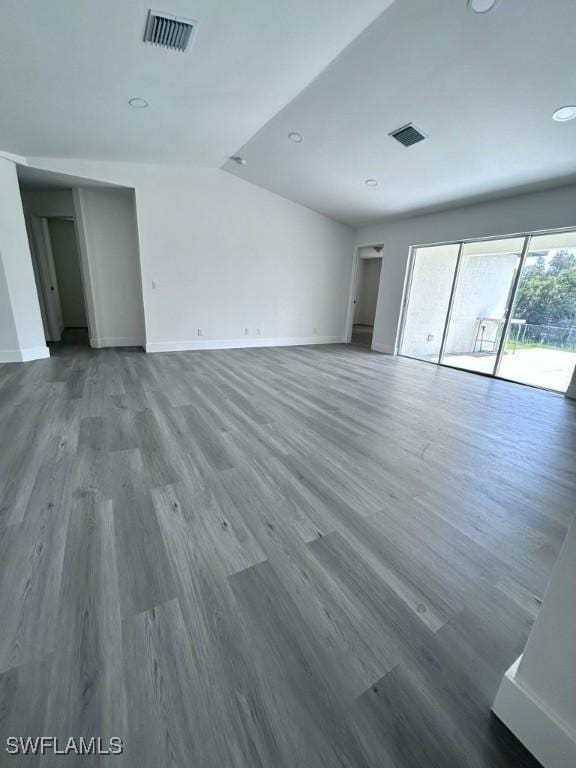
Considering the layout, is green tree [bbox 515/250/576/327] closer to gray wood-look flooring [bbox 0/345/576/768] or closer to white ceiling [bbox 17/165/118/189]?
gray wood-look flooring [bbox 0/345/576/768]

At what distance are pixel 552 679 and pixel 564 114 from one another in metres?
4.46

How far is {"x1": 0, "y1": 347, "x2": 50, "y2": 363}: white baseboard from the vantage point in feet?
15.3

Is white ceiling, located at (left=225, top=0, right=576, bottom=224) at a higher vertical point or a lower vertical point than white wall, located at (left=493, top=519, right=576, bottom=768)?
higher

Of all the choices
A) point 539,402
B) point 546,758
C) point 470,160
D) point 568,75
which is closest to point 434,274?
point 470,160

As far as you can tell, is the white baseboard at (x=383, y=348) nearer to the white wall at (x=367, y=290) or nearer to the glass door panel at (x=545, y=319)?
the glass door panel at (x=545, y=319)

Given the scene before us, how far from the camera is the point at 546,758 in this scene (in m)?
0.81

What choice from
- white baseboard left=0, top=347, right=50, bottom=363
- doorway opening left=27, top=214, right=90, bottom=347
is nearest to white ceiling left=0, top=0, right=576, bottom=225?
doorway opening left=27, top=214, right=90, bottom=347

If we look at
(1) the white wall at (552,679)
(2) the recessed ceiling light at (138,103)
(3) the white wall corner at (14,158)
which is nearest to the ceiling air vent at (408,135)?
(2) the recessed ceiling light at (138,103)

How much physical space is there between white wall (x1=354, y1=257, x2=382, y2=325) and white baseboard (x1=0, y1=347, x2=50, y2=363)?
10.2 meters

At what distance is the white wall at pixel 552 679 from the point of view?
76cm

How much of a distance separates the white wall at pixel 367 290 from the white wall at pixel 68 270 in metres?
9.08

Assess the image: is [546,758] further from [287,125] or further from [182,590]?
[287,125]

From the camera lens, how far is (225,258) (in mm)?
6145

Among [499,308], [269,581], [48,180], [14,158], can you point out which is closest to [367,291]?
[499,308]
